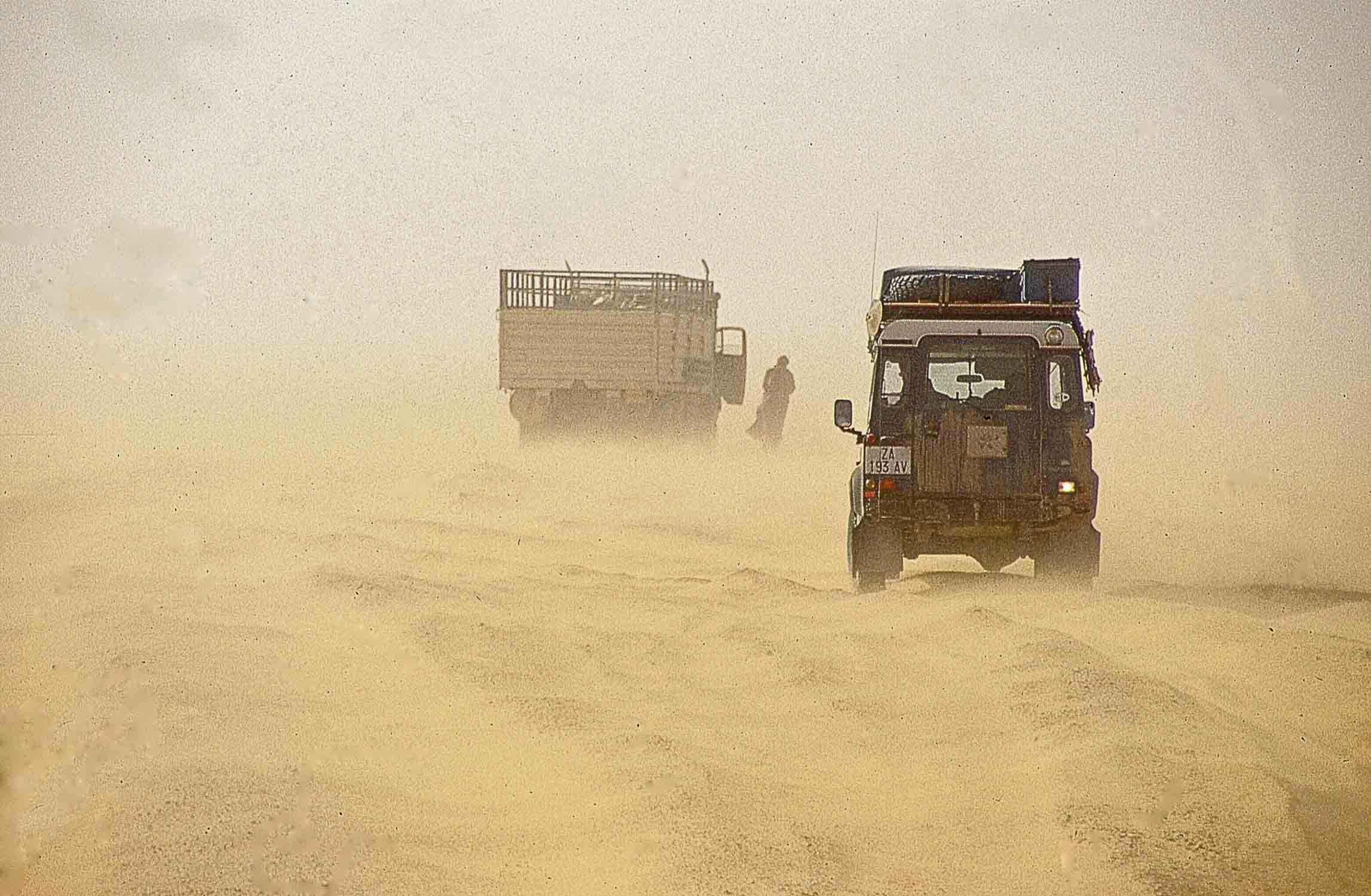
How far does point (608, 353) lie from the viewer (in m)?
22.9

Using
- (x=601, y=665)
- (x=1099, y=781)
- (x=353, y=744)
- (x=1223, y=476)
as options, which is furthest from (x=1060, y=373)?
(x=1223, y=476)

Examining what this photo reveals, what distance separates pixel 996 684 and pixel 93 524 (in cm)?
944

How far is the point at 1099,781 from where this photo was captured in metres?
4.81

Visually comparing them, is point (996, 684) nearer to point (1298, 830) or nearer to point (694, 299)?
point (1298, 830)

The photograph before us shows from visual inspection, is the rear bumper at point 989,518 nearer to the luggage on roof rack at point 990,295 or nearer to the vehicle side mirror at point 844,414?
the vehicle side mirror at point 844,414

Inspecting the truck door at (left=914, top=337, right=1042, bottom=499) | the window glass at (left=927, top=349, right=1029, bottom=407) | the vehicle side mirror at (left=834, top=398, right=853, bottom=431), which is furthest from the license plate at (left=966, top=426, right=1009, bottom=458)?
the vehicle side mirror at (left=834, top=398, right=853, bottom=431)

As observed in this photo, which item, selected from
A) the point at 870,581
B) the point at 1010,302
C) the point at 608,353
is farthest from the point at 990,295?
the point at 608,353

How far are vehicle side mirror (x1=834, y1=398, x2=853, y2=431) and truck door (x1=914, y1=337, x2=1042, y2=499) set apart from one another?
514 mm

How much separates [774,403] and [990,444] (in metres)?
15.3

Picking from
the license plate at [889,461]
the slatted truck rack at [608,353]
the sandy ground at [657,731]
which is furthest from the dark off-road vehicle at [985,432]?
the slatted truck rack at [608,353]

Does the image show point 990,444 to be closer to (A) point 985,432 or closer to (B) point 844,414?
(A) point 985,432

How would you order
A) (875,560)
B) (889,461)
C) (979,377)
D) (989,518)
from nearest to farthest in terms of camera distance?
(989,518)
(889,461)
(875,560)
(979,377)

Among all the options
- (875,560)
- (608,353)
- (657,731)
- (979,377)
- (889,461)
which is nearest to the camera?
(657,731)

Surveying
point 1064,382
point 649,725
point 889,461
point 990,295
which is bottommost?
point 649,725
